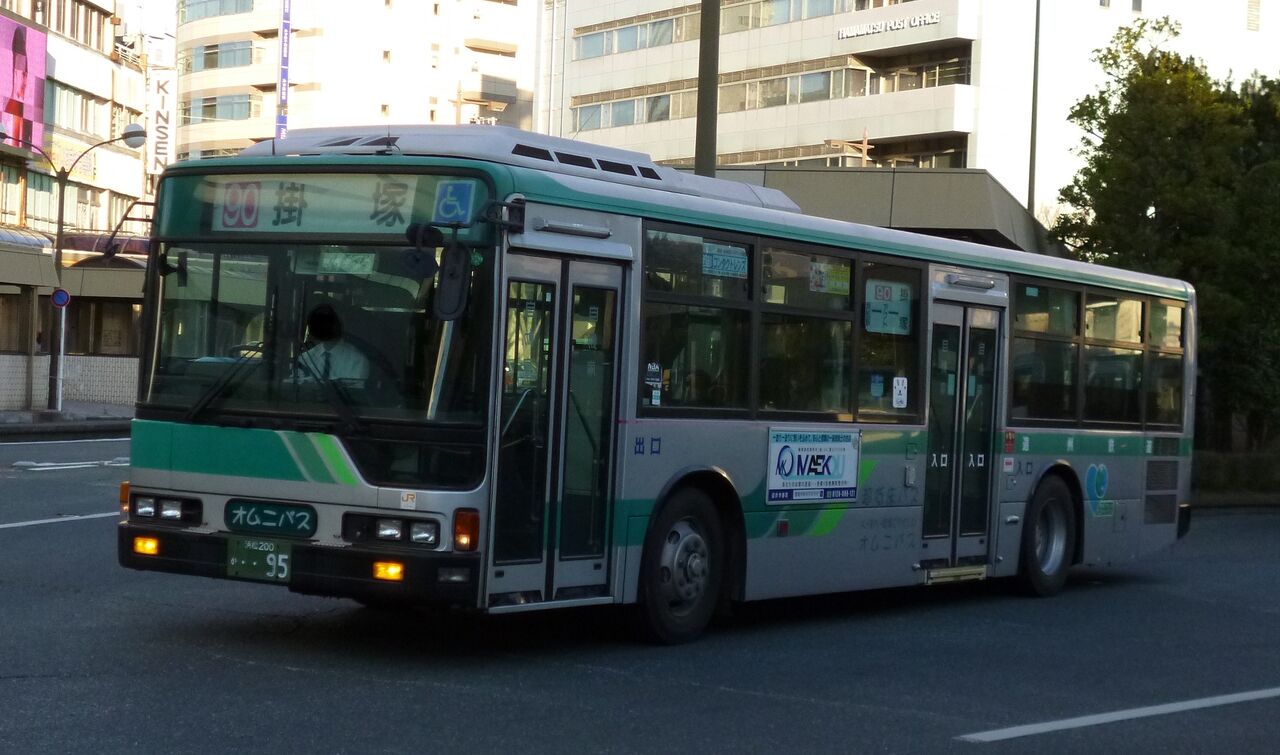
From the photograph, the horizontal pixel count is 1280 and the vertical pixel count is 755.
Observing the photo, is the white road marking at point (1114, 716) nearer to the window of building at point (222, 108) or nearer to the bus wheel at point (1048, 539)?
the bus wheel at point (1048, 539)

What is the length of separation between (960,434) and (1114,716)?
15.9 feet

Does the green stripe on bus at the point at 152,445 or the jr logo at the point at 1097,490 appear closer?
the green stripe on bus at the point at 152,445

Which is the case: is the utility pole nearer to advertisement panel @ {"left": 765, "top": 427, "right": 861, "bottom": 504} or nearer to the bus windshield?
advertisement panel @ {"left": 765, "top": 427, "right": 861, "bottom": 504}

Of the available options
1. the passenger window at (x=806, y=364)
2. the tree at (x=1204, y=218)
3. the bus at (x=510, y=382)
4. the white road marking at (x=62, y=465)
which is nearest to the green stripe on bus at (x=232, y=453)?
the bus at (x=510, y=382)

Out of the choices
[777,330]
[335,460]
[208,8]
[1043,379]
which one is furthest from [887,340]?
[208,8]

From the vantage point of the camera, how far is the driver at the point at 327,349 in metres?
9.23

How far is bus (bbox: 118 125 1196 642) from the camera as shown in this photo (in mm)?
9094

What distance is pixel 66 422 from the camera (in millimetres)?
34812

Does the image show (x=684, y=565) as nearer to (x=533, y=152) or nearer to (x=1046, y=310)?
(x=533, y=152)

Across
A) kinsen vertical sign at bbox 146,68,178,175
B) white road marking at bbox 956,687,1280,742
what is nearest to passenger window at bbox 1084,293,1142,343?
white road marking at bbox 956,687,1280,742

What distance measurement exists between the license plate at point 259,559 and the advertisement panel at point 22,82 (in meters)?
55.3

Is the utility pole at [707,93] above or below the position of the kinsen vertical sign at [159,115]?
below

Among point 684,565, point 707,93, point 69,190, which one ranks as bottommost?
point 684,565

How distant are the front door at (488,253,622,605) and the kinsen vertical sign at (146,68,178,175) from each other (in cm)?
7104
